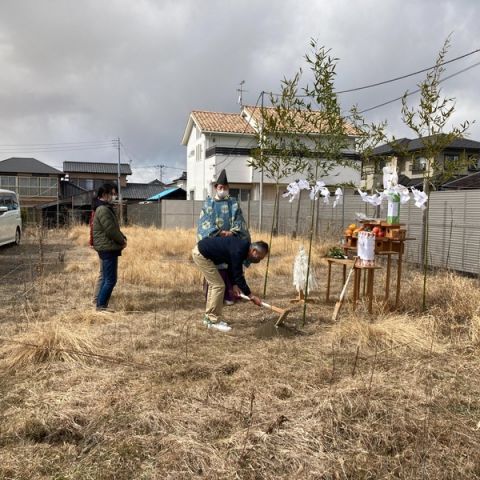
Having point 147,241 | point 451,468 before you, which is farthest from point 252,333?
point 147,241

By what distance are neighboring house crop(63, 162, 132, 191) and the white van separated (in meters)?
30.0

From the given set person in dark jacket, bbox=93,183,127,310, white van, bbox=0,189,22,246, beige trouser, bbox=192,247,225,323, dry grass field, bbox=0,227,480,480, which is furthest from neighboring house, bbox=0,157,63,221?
beige trouser, bbox=192,247,225,323

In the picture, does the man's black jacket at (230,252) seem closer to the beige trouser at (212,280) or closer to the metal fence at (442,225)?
the beige trouser at (212,280)

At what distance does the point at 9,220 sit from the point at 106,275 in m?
8.21

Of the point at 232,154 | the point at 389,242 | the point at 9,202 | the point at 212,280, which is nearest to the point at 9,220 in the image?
the point at 9,202

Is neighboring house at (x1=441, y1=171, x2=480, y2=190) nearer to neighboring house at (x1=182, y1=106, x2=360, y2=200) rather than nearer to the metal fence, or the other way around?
neighboring house at (x1=182, y1=106, x2=360, y2=200)

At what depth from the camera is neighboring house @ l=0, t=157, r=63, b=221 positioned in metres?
39.2

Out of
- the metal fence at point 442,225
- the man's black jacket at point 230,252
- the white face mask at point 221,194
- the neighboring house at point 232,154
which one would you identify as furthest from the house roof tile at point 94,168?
the man's black jacket at point 230,252

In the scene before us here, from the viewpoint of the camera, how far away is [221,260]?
185 inches

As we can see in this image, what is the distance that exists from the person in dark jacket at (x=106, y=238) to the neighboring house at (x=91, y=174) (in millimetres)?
38448

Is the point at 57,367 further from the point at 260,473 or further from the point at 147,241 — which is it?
the point at 147,241

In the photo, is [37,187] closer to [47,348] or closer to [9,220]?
[9,220]

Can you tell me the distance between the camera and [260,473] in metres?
2.38

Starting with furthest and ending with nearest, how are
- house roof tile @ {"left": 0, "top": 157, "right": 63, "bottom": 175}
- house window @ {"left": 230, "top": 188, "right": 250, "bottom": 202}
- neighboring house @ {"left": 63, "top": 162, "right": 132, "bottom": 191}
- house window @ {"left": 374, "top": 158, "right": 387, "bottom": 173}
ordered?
1. neighboring house @ {"left": 63, "top": 162, "right": 132, "bottom": 191}
2. house roof tile @ {"left": 0, "top": 157, "right": 63, "bottom": 175}
3. house window @ {"left": 230, "top": 188, "right": 250, "bottom": 202}
4. house window @ {"left": 374, "top": 158, "right": 387, "bottom": 173}
